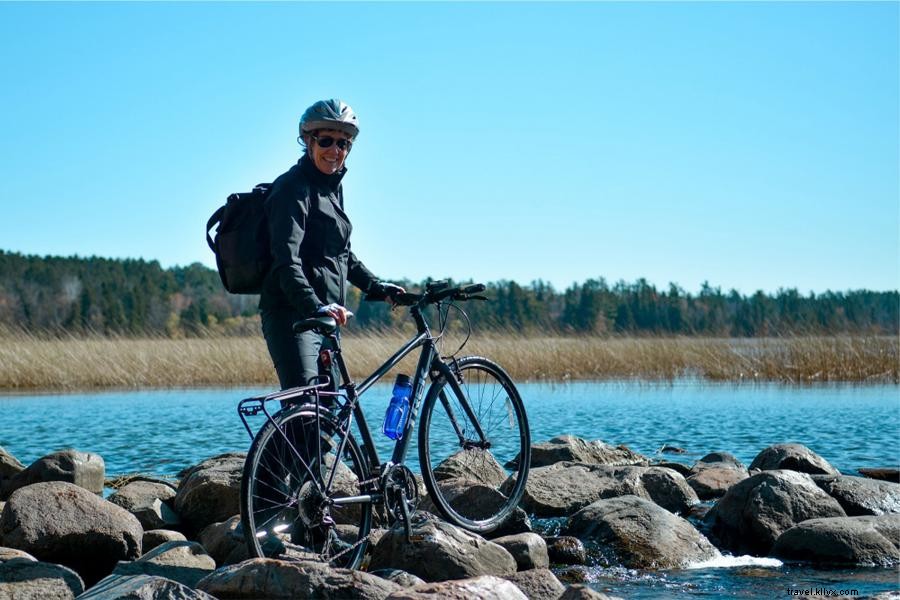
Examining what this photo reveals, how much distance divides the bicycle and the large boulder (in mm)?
1071

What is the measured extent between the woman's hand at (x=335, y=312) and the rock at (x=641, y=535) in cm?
210

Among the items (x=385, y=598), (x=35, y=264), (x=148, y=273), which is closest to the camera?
(x=385, y=598)

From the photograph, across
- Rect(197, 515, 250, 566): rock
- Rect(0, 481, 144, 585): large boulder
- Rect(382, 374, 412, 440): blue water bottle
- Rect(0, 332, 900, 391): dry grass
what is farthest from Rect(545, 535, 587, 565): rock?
Rect(0, 332, 900, 391): dry grass

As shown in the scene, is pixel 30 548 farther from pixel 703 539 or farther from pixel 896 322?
pixel 896 322

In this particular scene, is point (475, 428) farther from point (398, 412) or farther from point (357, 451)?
point (357, 451)

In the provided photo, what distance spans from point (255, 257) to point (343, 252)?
41cm

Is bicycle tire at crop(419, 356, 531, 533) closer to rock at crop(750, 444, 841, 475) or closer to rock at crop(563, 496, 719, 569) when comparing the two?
rock at crop(563, 496, 719, 569)

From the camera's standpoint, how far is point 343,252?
484 centimetres

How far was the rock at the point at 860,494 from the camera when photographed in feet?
22.0

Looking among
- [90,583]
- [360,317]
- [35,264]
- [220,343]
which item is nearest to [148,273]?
[35,264]

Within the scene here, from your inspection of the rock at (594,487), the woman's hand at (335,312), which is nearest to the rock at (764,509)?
the rock at (594,487)

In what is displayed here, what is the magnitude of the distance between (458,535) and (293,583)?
102cm

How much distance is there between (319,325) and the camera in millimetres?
4434

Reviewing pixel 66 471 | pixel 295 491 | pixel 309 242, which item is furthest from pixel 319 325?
pixel 66 471
